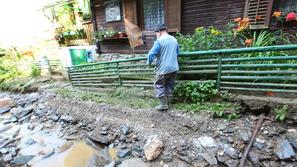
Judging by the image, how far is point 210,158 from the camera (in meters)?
2.67

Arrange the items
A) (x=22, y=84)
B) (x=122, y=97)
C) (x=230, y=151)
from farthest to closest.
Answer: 1. (x=22, y=84)
2. (x=122, y=97)
3. (x=230, y=151)

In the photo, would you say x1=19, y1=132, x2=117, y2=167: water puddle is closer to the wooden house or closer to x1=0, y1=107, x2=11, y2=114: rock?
x1=0, y1=107, x2=11, y2=114: rock

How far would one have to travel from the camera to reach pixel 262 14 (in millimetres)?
4352

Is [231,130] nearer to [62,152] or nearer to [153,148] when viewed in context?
[153,148]

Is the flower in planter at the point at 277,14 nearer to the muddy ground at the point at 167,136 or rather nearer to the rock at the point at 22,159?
the muddy ground at the point at 167,136

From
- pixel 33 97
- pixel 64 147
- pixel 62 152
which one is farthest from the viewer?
pixel 33 97

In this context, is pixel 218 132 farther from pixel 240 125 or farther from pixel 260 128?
pixel 260 128

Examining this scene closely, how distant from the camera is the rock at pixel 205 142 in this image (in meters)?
2.81

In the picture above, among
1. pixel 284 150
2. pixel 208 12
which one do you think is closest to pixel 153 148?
pixel 284 150

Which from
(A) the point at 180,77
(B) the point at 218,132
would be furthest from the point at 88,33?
(B) the point at 218,132

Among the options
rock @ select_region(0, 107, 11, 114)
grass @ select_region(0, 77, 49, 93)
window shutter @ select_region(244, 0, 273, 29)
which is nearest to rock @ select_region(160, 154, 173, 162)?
window shutter @ select_region(244, 0, 273, 29)

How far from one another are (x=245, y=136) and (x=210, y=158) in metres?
Answer: 0.65

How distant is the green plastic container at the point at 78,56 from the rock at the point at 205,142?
23.4ft


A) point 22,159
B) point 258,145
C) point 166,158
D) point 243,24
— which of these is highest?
point 243,24
